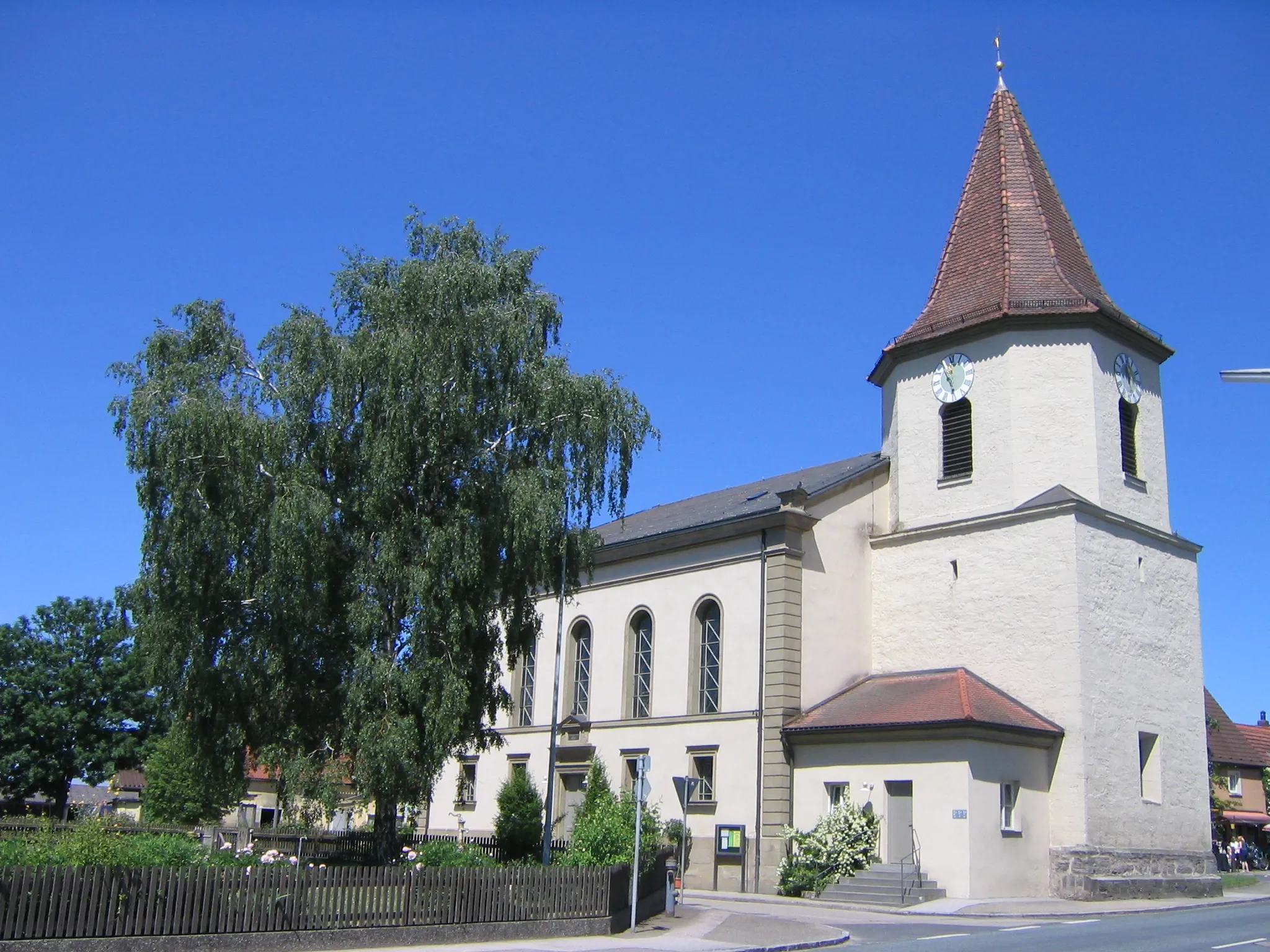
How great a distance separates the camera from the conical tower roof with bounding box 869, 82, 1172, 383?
30031 mm

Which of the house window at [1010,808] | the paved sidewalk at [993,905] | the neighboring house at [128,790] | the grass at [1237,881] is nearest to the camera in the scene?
the paved sidewalk at [993,905]

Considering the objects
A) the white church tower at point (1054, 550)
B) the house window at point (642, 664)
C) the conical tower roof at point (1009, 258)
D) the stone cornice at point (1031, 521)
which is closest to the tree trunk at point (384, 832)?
the white church tower at point (1054, 550)

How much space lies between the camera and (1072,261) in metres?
32.1

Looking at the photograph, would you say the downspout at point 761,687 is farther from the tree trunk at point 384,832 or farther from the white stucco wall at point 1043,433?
the tree trunk at point 384,832

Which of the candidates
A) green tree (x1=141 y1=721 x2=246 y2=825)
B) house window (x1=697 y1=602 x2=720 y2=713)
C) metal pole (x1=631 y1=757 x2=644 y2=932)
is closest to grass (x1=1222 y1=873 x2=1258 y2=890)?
house window (x1=697 y1=602 x2=720 y2=713)

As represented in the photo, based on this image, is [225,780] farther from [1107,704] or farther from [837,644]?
[1107,704]

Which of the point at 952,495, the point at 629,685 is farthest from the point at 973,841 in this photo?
the point at 629,685

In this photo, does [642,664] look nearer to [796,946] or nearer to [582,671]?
[582,671]

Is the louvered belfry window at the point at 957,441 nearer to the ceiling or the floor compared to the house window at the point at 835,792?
nearer to the ceiling

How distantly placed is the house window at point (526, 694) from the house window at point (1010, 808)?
51.8ft

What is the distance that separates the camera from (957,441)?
30750 millimetres

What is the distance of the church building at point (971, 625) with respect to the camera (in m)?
26.3

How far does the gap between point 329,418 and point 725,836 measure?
1401cm

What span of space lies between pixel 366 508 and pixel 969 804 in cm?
1388
